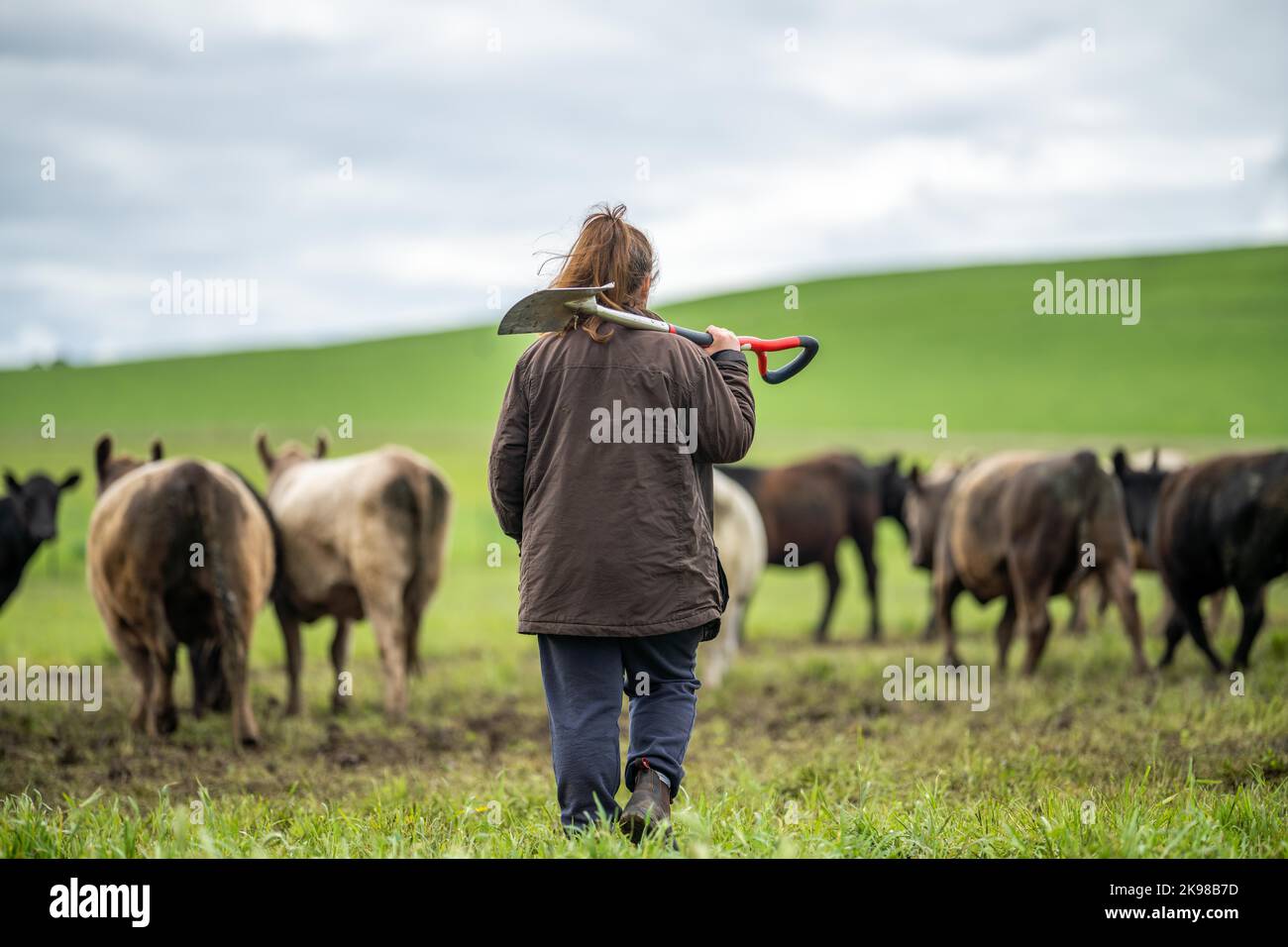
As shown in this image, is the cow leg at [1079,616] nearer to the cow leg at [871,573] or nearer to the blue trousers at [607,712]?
the cow leg at [871,573]

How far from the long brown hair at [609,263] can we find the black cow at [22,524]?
721 centimetres

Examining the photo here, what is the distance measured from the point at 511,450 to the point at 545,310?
50 cm

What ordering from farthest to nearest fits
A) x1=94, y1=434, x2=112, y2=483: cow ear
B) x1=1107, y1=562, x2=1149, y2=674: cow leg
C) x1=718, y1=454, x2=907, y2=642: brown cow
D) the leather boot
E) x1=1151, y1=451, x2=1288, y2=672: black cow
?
x1=718, y1=454, x2=907, y2=642: brown cow → x1=94, y1=434, x2=112, y2=483: cow ear → x1=1107, y1=562, x2=1149, y2=674: cow leg → x1=1151, y1=451, x2=1288, y2=672: black cow → the leather boot

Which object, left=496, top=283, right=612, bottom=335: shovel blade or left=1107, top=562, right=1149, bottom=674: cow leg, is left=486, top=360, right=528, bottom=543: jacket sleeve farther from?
left=1107, top=562, right=1149, bottom=674: cow leg

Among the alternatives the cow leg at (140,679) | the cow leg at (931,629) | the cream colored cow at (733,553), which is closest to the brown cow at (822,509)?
the cow leg at (931,629)

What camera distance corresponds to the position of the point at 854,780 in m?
5.66

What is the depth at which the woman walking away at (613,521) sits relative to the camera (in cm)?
389

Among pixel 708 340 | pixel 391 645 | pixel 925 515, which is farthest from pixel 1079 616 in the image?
pixel 708 340

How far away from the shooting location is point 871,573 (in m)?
15.5

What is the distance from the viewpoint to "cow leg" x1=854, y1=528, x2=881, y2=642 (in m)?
14.6

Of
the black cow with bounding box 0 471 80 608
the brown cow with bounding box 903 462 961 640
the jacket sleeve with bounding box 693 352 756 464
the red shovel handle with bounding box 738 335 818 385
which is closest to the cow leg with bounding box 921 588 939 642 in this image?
the brown cow with bounding box 903 462 961 640

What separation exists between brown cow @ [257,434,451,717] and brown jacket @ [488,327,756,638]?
5.05 metres

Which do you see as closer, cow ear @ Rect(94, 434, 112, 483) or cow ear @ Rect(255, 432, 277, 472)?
cow ear @ Rect(94, 434, 112, 483)
